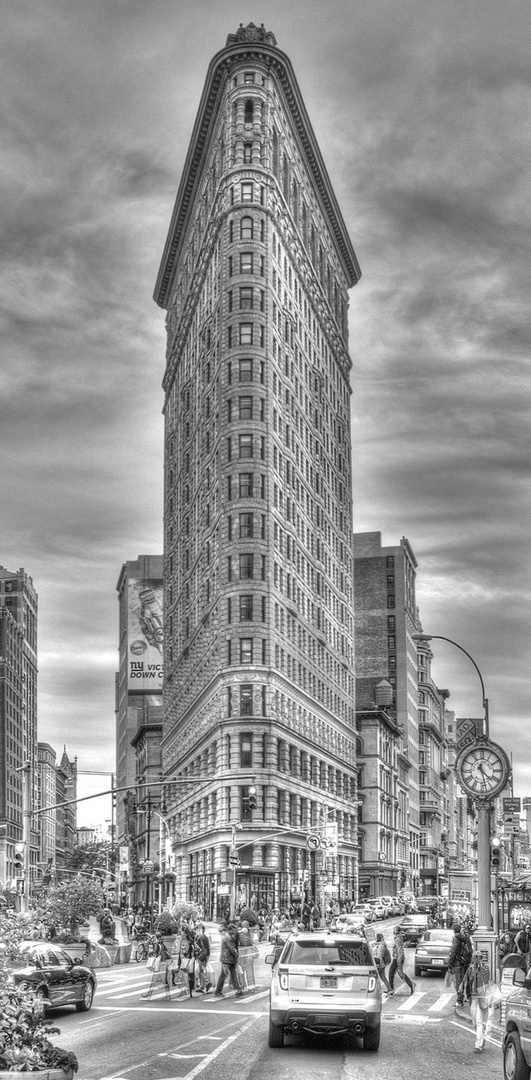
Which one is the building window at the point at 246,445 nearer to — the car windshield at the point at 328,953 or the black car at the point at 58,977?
the black car at the point at 58,977

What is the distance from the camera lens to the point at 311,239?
132 m

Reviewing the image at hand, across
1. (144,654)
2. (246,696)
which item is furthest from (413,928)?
(144,654)

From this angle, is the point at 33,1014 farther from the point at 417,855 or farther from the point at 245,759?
the point at 417,855

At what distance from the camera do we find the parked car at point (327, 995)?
20.3 meters

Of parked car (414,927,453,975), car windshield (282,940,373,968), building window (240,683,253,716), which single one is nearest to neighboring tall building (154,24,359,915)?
building window (240,683,253,716)

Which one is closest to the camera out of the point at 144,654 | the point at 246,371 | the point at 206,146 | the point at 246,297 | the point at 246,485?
the point at 246,485

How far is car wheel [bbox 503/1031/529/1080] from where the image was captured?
15.6 metres

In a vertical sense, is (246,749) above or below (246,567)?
below

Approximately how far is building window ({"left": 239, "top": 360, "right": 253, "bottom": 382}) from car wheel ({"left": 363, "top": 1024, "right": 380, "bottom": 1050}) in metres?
83.4

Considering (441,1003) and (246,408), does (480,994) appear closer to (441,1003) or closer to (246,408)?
(441,1003)

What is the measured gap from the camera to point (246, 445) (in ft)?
327

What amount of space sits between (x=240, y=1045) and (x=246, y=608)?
75037mm

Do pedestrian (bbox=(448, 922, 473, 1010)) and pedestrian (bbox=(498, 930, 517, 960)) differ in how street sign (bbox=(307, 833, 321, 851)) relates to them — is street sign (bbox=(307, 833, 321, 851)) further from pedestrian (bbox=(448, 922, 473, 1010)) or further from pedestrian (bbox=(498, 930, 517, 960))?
pedestrian (bbox=(448, 922, 473, 1010))

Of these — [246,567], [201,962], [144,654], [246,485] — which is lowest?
[201,962]
